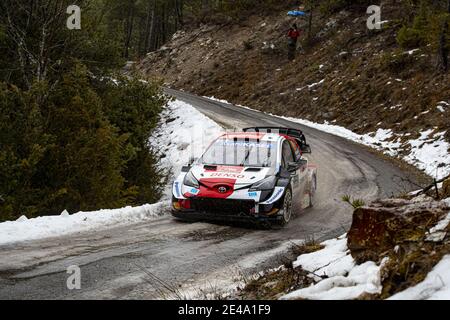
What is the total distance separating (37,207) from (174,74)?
1207 inches

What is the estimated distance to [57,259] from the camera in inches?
253

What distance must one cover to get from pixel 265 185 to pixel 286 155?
1.65 meters

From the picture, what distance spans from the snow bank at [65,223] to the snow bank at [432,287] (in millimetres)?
5475

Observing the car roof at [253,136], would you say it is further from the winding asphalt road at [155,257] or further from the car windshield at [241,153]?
the winding asphalt road at [155,257]

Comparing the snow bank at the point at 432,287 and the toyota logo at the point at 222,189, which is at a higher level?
the snow bank at the point at 432,287

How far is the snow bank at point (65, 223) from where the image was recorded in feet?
24.5

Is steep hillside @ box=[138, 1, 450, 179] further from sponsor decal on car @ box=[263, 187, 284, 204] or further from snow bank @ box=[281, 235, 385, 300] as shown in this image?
snow bank @ box=[281, 235, 385, 300]

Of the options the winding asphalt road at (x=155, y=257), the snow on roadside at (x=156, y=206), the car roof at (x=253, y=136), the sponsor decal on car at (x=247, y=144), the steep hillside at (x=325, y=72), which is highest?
the steep hillside at (x=325, y=72)

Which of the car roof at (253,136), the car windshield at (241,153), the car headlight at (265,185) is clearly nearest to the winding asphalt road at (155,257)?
the car headlight at (265,185)

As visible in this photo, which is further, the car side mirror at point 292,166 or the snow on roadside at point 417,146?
the snow on roadside at point 417,146

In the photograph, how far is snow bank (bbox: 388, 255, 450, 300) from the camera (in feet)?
11.9

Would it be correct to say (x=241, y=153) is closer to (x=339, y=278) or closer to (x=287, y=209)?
(x=287, y=209)
